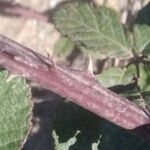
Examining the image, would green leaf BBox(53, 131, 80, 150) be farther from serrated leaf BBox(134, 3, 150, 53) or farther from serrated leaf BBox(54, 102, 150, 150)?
serrated leaf BBox(134, 3, 150, 53)

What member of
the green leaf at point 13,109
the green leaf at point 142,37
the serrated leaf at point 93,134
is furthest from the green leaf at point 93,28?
the green leaf at point 13,109

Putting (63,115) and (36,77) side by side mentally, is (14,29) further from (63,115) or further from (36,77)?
(36,77)

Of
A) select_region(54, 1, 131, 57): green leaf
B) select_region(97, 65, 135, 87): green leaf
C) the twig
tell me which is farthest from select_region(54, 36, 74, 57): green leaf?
the twig

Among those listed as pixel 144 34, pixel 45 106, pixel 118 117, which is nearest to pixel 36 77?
pixel 118 117

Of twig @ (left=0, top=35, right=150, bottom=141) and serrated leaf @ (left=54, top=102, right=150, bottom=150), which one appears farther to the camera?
serrated leaf @ (left=54, top=102, right=150, bottom=150)

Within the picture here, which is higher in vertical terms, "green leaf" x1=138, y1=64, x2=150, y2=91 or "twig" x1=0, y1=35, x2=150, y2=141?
"twig" x1=0, y1=35, x2=150, y2=141

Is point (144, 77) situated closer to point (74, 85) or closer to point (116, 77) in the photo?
point (116, 77)
